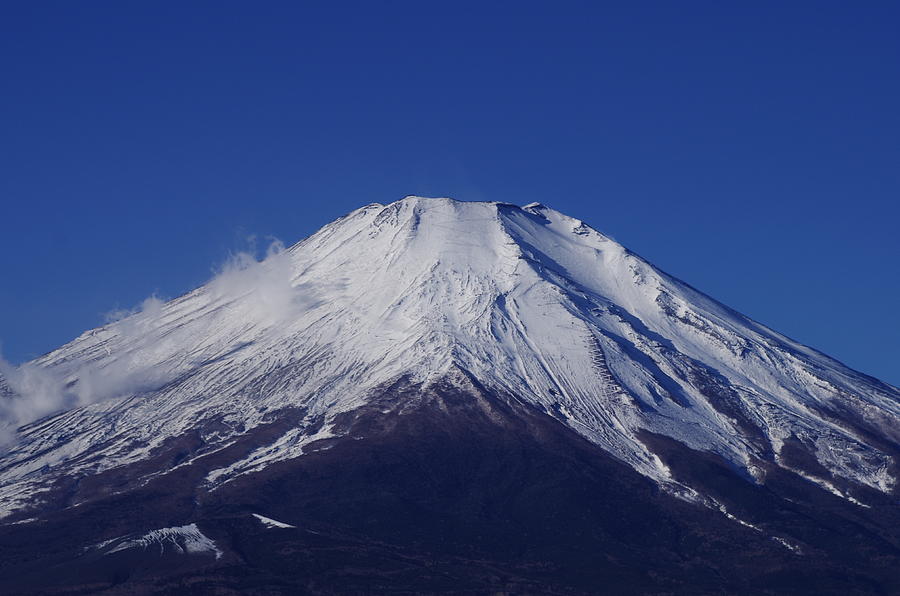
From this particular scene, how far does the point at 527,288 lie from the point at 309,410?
3880 centimetres

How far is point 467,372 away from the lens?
16575 centimetres

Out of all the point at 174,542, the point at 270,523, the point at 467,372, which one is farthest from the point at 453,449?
the point at 174,542

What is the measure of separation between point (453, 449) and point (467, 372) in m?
17.6

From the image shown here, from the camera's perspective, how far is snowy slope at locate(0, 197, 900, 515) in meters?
159

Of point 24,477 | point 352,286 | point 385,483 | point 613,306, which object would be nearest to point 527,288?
point 613,306

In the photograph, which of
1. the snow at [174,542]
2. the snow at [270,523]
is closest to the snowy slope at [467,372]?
the snow at [270,523]

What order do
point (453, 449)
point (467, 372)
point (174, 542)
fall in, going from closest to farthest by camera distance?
point (174, 542), point (453, 449), point (467, 372)

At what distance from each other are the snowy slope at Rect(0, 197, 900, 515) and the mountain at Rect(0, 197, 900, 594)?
395 millimetres

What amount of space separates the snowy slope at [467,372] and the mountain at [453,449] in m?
0.39

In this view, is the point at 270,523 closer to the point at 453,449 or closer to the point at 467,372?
the point at 453,449

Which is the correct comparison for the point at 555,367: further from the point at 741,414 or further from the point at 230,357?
the point at 230,357

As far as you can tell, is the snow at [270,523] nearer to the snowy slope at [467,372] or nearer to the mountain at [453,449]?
the mountain at [453,449]

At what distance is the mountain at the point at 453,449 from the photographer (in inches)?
4875

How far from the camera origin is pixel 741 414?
168 meters
